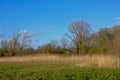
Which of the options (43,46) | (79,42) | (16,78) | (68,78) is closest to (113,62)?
(68,78)

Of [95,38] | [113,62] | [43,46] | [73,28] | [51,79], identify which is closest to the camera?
[51,79]

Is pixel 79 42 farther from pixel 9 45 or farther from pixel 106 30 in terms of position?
pixel 9 45

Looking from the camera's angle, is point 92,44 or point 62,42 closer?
point 92,44

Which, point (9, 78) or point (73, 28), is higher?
point (73, 28)

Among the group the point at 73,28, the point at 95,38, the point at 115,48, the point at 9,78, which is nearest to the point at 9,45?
the point at 73,28

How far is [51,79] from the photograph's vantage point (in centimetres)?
1220

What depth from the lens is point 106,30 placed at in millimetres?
59375

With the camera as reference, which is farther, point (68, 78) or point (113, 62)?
point (113, 62)

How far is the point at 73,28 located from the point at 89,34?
14.0ft

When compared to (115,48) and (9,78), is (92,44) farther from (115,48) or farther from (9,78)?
(9,78)

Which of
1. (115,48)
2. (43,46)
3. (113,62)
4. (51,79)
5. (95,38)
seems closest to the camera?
(51,79)

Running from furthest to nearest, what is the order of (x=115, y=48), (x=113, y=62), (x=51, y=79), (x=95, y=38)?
(x=95, y=38) < (x=115, y=48) < (x=113, y=62) < (x=51, y=79)

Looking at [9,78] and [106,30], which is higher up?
[106,30]

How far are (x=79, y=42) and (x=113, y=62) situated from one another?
37284 mm
